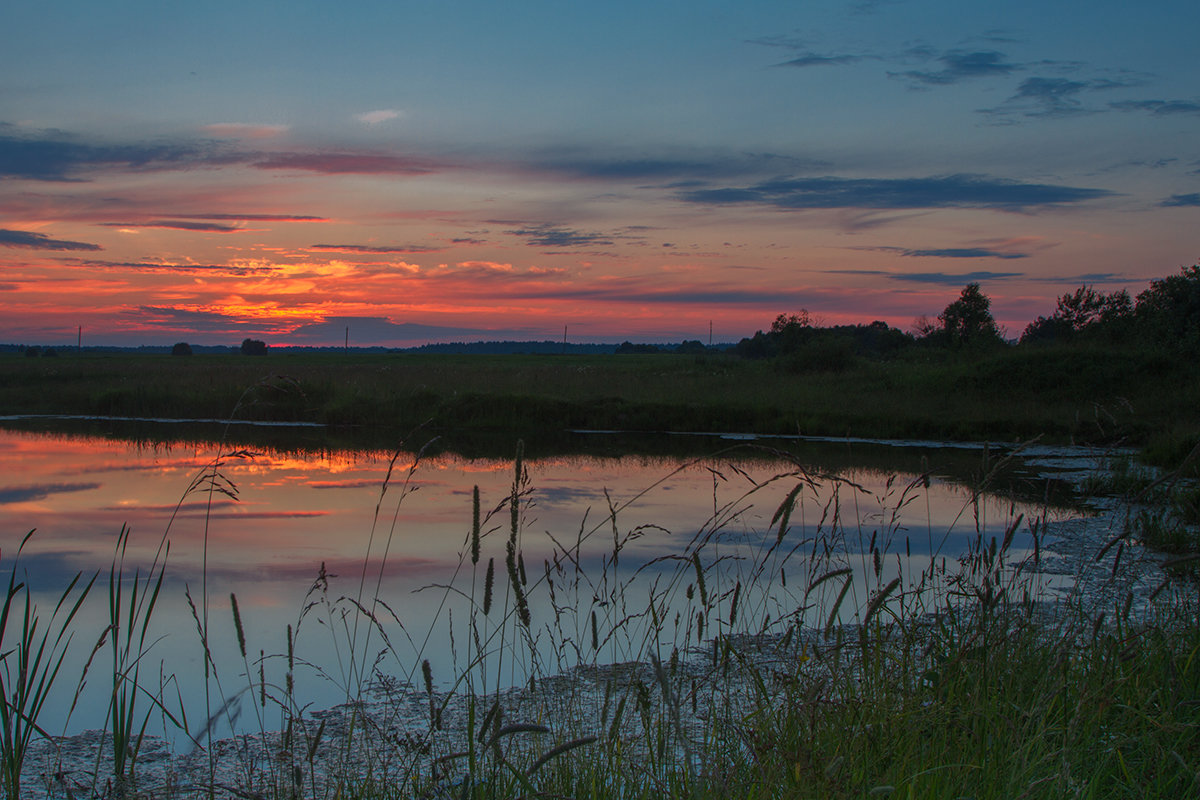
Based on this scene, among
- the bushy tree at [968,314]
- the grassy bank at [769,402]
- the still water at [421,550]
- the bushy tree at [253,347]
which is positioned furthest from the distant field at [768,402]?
the bushy tree at [253,347]

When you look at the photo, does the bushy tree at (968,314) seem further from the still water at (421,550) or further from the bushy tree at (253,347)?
the bushy tree at (253,347)

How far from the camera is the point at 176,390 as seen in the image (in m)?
24.9

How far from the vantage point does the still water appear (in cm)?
438

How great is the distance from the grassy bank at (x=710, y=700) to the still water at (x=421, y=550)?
9 centimetres

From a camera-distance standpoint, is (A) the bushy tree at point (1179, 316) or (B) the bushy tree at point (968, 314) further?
(B) the bushy tree at point (968, 314)

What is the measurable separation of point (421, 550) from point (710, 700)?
537cm

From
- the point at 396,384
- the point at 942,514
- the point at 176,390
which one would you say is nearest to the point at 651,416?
the point at 396,384

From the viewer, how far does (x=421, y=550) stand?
852cm

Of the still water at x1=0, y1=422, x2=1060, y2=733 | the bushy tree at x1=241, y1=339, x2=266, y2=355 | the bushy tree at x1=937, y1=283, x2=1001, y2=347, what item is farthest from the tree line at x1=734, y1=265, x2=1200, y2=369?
the bushy tree at x1=241, y1=339, x2=266, y2=355

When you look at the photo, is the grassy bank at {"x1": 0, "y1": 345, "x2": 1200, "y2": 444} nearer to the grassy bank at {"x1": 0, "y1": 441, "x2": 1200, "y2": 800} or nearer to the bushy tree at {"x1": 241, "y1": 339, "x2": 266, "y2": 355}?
the grassy bank at {"x1": 0, "y1": 441, "x2": 1200, "y2": 800}

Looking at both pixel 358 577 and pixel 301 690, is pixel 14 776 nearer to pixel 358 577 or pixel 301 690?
pixel 301 690

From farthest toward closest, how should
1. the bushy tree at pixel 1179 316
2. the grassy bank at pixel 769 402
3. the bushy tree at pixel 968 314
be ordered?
the bushy tree at pixel 968 314, the bushy tree at pixel 1179 316, the grassy bank at pixel 769 402

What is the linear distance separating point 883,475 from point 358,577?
8642mm

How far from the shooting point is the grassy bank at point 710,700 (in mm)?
2539
